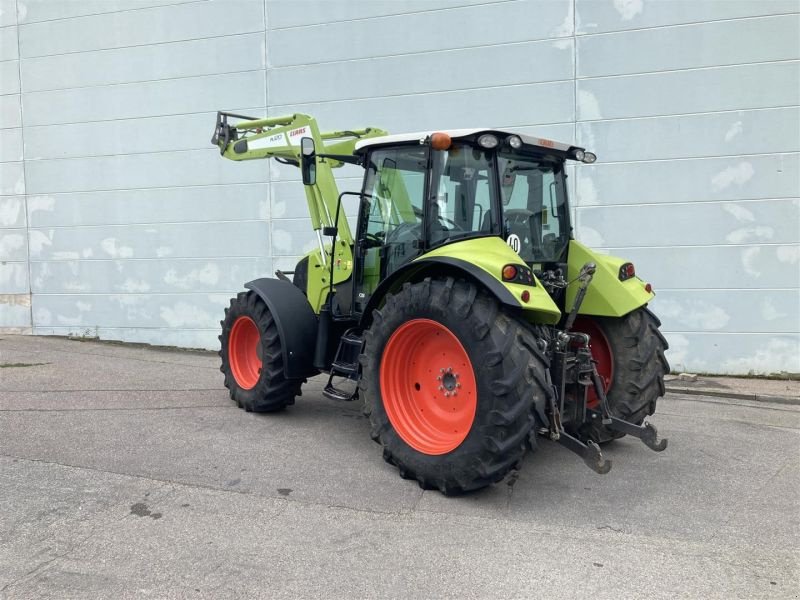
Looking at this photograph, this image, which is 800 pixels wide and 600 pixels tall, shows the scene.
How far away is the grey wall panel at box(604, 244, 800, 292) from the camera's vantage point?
7.48 meters

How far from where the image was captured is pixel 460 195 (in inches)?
173

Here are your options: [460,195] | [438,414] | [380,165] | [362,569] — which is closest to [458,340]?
[438,414]

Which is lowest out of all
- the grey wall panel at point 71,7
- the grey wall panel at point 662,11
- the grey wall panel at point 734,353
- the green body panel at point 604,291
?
the grey wall panel at point 734,353

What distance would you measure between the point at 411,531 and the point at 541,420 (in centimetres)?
97

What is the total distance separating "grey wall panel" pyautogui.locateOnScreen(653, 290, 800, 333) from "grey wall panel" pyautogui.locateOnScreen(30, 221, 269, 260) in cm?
571

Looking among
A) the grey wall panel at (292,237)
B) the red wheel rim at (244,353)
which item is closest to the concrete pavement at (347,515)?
the red wheel rim at (244,353)

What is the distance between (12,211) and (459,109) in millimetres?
7831

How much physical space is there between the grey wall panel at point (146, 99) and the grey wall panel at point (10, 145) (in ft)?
1.15

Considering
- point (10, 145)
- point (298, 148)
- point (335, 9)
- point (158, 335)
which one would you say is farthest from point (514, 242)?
point (10, 145)

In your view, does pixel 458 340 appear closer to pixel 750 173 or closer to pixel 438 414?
pixel 438 414

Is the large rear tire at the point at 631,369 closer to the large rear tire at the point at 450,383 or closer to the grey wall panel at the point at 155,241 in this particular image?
the large rear tire at the point at 450,383

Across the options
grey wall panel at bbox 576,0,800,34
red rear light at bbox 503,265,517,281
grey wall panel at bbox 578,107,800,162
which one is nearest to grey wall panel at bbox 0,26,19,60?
grey wall panel at bbox 576,0,800,34

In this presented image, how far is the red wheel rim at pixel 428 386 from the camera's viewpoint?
4059 millimetres

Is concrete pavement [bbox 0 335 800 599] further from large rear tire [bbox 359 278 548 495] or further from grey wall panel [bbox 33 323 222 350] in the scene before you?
grey wall panel [bbox 33 323 222 350]
